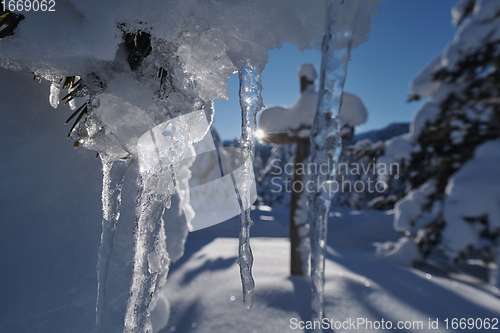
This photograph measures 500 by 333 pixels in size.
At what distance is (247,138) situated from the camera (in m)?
0.96

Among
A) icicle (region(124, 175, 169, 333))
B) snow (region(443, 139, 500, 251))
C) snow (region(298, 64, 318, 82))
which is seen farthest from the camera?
snow (region(298, 64, 318, 82))

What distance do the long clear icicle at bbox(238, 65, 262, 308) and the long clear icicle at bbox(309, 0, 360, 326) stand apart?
283mm

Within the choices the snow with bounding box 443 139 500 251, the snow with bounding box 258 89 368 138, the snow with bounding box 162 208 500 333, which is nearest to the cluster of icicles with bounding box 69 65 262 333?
the snow with bounding box 162 208 500 333

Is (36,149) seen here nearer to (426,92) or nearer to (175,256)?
(175,256)

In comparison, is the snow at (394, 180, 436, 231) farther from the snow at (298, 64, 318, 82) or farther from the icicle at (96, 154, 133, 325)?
the icicle at (96, 154, 133, 325)

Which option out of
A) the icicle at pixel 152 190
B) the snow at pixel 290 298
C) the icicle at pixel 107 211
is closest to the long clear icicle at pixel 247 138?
the icicle at pixel 152 190

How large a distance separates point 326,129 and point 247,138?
0.36 metres

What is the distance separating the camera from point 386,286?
10.5 feet

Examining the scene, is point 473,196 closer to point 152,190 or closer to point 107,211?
point 152,190

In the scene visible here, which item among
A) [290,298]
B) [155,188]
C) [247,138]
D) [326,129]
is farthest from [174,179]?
[290,298]

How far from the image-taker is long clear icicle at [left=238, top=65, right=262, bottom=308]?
0.92 meters

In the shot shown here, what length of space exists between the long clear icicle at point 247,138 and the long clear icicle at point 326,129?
0.28m

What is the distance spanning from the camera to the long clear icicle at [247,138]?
3.00ft

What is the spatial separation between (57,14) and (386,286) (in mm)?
4216
